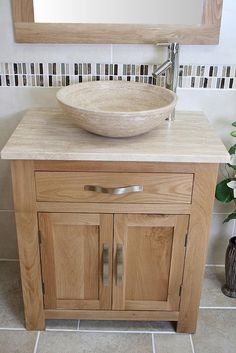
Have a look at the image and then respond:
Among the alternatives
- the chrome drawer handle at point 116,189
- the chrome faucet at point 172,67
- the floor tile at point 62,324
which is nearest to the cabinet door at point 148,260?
the chrome drawer handle at point 116,189

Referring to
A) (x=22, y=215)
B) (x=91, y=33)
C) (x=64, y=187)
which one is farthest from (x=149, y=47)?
(x=22, y=215)

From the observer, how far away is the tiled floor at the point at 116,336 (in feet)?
5.41

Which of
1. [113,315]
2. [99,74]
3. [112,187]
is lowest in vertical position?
[113,315]

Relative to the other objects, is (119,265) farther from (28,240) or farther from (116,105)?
(116,105)

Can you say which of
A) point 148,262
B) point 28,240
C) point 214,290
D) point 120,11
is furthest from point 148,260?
point 120,11

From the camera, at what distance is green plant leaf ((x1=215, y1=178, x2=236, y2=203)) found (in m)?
1.79

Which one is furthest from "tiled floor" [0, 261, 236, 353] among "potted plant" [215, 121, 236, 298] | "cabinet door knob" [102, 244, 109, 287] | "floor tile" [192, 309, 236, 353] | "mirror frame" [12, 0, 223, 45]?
"mirror frame" [12, 0, 223, 45]

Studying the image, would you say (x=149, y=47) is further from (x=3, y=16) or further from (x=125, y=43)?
(x=3, y=16)

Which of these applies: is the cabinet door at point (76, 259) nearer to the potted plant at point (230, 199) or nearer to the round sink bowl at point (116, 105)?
the round sink bowl at point (116, 105)

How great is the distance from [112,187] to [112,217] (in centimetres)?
12

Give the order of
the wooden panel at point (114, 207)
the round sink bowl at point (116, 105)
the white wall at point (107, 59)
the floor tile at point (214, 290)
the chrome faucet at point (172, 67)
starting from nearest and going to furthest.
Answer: the round sink bowl at point (116, 105), the wooden panel at point (114, 207), the chrome faucet at point (172, 67), the white wall at point (107, 59), the floor tile at point (214, 290)

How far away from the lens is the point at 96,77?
177 cm

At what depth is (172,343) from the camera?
1678 millimetres

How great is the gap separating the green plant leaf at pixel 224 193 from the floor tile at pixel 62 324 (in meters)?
0.82
